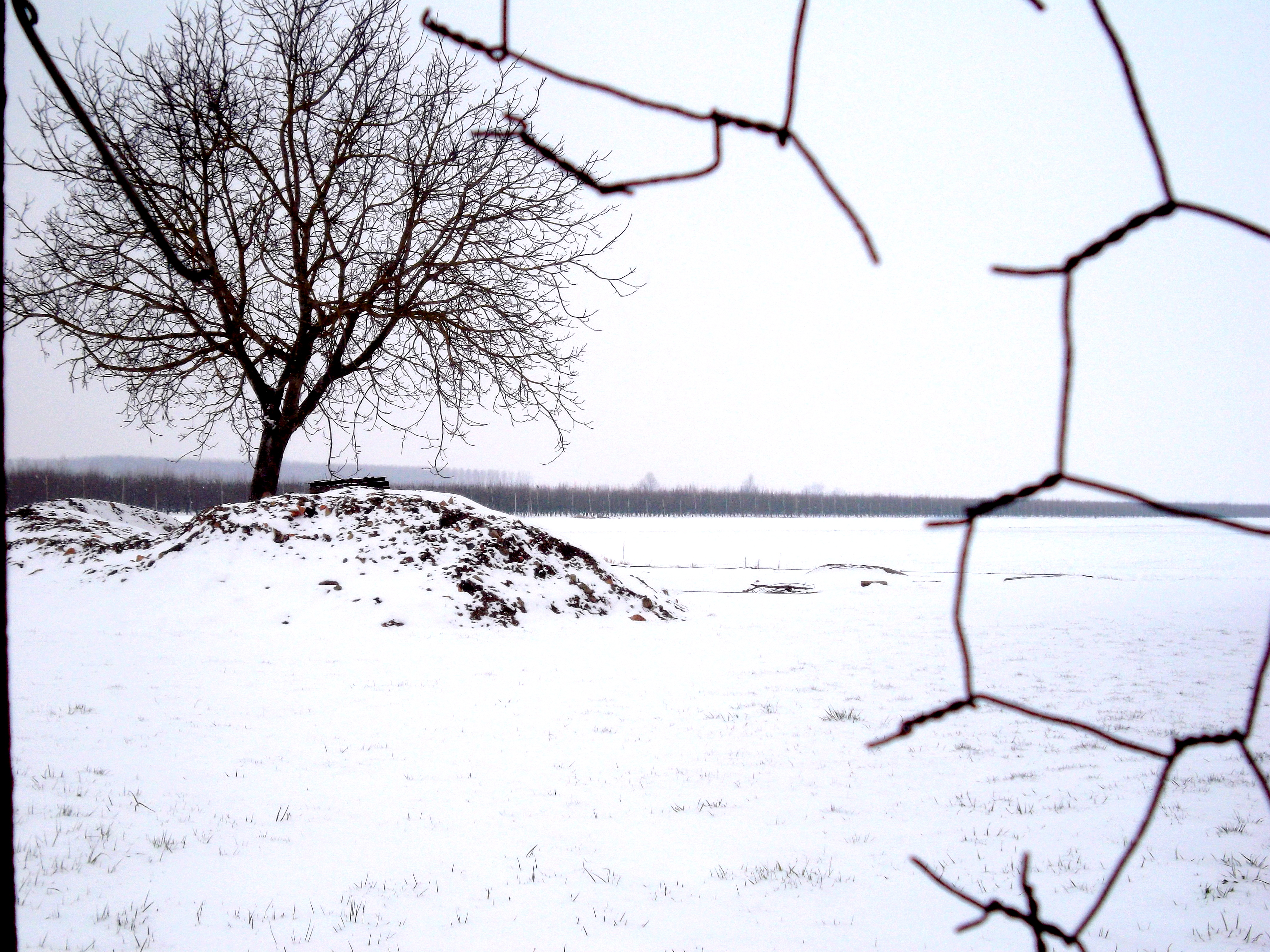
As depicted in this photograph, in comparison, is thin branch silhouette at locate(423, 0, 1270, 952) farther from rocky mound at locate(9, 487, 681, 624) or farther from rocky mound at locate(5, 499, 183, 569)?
rocky mound at locate(5, 499, 183, 569)

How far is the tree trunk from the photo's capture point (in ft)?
37.8

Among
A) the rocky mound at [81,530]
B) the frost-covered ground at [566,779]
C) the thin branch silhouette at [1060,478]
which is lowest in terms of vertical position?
the frost-covered ground at [566,779]

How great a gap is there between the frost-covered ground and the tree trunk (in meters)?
2.75

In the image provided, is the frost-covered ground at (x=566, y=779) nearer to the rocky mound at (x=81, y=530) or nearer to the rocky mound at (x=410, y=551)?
the rocky mound at (x=410, y=551)

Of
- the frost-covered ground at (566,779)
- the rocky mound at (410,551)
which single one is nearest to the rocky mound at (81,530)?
the rocky mound at (410,551)

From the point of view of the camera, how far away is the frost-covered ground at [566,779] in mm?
2807

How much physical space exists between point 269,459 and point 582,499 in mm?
54837

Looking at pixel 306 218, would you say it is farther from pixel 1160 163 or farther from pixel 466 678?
pixel 1160 163

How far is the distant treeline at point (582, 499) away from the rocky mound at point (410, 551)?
1578 centimetres

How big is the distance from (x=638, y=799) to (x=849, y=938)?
57.3 inches

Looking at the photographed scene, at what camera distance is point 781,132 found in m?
0.66

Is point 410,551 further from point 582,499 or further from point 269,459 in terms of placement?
point 582,499

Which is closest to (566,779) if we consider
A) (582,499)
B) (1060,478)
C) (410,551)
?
(1060,478)

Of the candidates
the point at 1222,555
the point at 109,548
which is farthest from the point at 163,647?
the point at 1222,555
